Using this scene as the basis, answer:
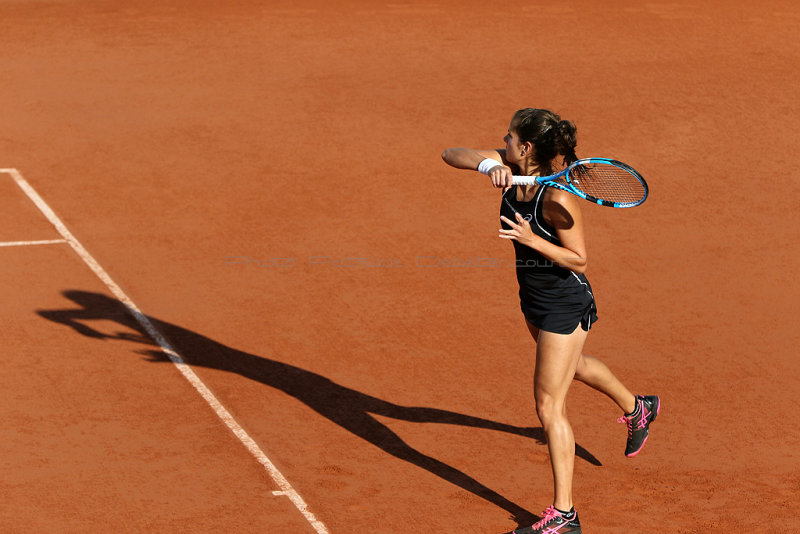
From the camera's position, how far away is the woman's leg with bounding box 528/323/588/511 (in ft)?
21.9

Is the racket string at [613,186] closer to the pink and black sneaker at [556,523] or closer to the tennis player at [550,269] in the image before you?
the tennis player at [550,269]

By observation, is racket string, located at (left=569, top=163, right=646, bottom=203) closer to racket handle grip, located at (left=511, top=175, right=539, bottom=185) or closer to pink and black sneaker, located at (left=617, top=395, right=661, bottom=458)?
racket handle grip, located at (left=511, top=175, right=539, bottom=185)

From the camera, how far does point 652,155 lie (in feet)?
45.6

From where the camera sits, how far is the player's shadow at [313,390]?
25.5ft

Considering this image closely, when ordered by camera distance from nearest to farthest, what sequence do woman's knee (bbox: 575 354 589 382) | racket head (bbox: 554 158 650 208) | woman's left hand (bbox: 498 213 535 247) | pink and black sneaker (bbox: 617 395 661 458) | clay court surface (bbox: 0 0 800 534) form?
woman's left hand (bbox: 498 213 535 247) < racket head (bbox: 554 158 650 208) < woman's knee (bbox: 575 354 589 382) < clay court surface (bbox: 0 0 800 534) < pink and black sneaker (bbox: 617 395 661 458)

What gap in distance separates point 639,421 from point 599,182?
1.59 metres

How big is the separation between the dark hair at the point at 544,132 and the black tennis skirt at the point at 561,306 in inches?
29.1

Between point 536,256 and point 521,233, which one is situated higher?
point 521,233

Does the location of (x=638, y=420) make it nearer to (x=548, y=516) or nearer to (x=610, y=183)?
(x=548, y=516)

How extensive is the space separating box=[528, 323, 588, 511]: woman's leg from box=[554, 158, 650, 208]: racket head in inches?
33.1

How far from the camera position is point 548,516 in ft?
22.0

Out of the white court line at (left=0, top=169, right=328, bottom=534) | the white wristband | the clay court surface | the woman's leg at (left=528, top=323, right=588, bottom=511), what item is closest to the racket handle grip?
the white wristband

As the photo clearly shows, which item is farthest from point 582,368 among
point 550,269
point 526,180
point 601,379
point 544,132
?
point 544,132

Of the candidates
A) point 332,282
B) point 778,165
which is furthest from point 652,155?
point 332,282
